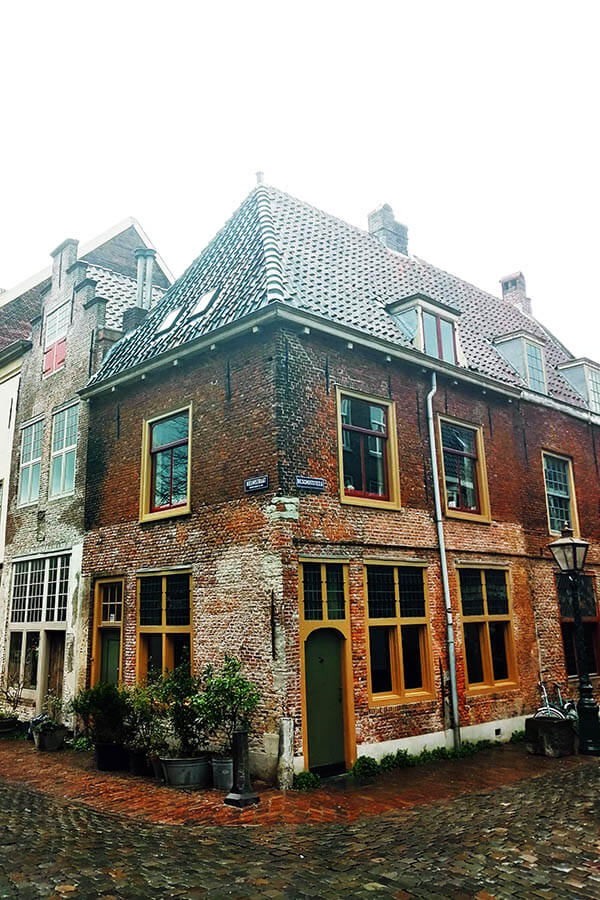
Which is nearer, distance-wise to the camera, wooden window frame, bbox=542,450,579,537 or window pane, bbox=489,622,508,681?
window pane, bbox=489,622,508,681

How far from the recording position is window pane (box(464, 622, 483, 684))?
45.0 ft

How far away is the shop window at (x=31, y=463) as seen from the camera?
704 inches

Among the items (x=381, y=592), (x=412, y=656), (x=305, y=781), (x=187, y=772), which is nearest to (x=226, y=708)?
(x=187, y=772)

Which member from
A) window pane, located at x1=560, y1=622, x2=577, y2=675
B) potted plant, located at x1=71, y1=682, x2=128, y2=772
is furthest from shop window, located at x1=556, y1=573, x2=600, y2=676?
potted plant, located at x1=71, y1=682, x2=128, y2=772

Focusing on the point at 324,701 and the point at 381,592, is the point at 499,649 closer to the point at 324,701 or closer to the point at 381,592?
the point at 381,592

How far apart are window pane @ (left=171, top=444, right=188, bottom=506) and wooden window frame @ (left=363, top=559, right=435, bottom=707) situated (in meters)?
3.86

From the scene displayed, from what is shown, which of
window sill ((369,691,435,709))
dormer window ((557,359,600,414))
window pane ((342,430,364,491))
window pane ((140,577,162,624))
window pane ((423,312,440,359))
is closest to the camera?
window sill ((369,691,435,709))

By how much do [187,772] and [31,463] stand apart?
10.8m

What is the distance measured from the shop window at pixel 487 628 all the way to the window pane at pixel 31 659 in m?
9.96

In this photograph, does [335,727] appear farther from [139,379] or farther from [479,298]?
[479,298]

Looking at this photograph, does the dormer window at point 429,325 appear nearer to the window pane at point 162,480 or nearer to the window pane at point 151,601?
the window pane at point 162,480

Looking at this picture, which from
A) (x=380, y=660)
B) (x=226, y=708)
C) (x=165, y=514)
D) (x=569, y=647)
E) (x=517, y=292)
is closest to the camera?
(x=226, y=708)

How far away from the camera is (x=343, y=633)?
11.3 meters

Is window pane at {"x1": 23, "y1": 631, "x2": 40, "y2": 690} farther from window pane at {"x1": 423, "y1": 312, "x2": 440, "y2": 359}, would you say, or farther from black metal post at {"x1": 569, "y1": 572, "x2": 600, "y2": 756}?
black metal post at {"x1": 569, "y1": 572, "x2": 600, "y2": 756}
